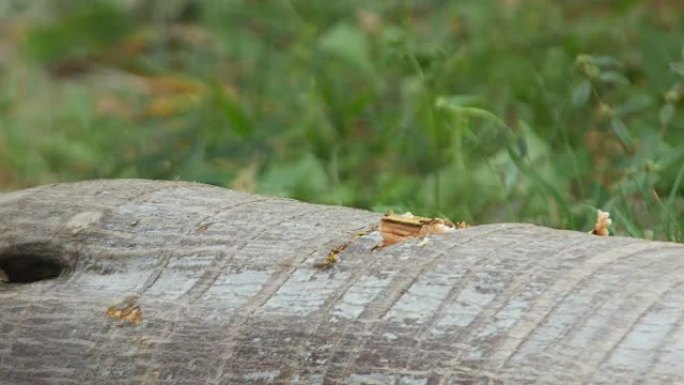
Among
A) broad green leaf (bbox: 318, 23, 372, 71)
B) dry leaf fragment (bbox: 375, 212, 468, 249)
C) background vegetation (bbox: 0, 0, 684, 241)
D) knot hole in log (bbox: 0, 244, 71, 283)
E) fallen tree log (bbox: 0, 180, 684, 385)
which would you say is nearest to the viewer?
fallen tree log (bbox: 0, 180, 684, 385)

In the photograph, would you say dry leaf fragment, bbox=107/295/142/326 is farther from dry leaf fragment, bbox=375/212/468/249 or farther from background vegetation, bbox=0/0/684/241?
background vegetation, bbox=0/0/684/241

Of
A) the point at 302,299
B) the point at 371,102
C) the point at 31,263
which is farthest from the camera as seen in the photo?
the point at 371,102

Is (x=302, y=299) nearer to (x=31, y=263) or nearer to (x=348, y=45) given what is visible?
(x=31, y=263)

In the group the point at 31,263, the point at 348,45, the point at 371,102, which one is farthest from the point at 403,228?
the point at 348,45

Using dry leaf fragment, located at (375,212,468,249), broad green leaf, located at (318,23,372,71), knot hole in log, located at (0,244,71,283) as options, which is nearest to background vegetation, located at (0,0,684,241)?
broad green leaf, located at (318,23,372,71)

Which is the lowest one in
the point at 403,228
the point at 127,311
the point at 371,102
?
the point at 371,102

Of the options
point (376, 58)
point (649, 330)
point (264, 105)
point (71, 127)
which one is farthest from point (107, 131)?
point (649, 330)

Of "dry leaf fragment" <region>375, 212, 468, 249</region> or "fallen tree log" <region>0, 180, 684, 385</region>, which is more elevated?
"dry leaf fragment" <region>375, 212, 468, 249</region>
